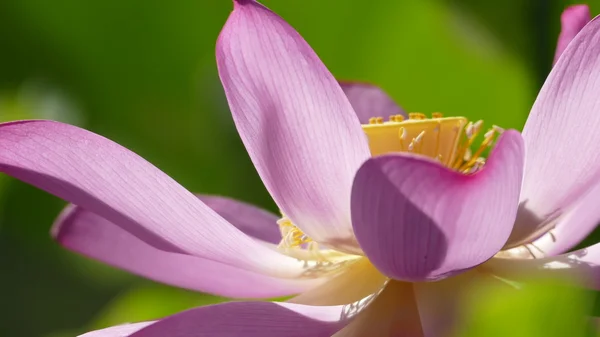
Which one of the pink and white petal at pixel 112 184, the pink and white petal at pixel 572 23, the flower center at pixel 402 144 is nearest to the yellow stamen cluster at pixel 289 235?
the flower center at pixel 402 144

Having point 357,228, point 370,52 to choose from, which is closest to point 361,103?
point 370,52

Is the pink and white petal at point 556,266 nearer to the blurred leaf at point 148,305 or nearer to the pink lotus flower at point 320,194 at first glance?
the pink lotus flower at point 320,194

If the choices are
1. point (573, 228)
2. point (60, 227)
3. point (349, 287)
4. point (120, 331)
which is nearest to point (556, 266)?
point (573, 228)

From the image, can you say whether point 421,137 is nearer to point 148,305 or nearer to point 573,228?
point 573,228

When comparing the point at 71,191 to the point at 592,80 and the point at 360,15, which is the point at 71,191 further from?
the point at 360,15

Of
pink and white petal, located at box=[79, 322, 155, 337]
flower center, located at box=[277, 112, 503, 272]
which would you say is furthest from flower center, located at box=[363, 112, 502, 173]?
pink and white petal, located at box=[79, 322, 155, 337]
